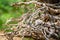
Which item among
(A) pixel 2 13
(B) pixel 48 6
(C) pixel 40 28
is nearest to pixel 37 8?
(B) pixel 48 6

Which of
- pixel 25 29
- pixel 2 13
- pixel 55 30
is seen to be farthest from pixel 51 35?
pixel 2 13

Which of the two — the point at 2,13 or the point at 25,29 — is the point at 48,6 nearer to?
the point at 25,29

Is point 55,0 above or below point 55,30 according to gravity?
above

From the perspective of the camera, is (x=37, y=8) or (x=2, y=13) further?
(x=2, y=13)

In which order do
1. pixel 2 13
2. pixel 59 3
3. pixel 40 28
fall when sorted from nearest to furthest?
pixel 40 28 < pixel 59 3 < pixel 2 13

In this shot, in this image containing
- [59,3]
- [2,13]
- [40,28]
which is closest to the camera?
[40,28]

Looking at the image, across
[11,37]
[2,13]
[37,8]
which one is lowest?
[2,13]
